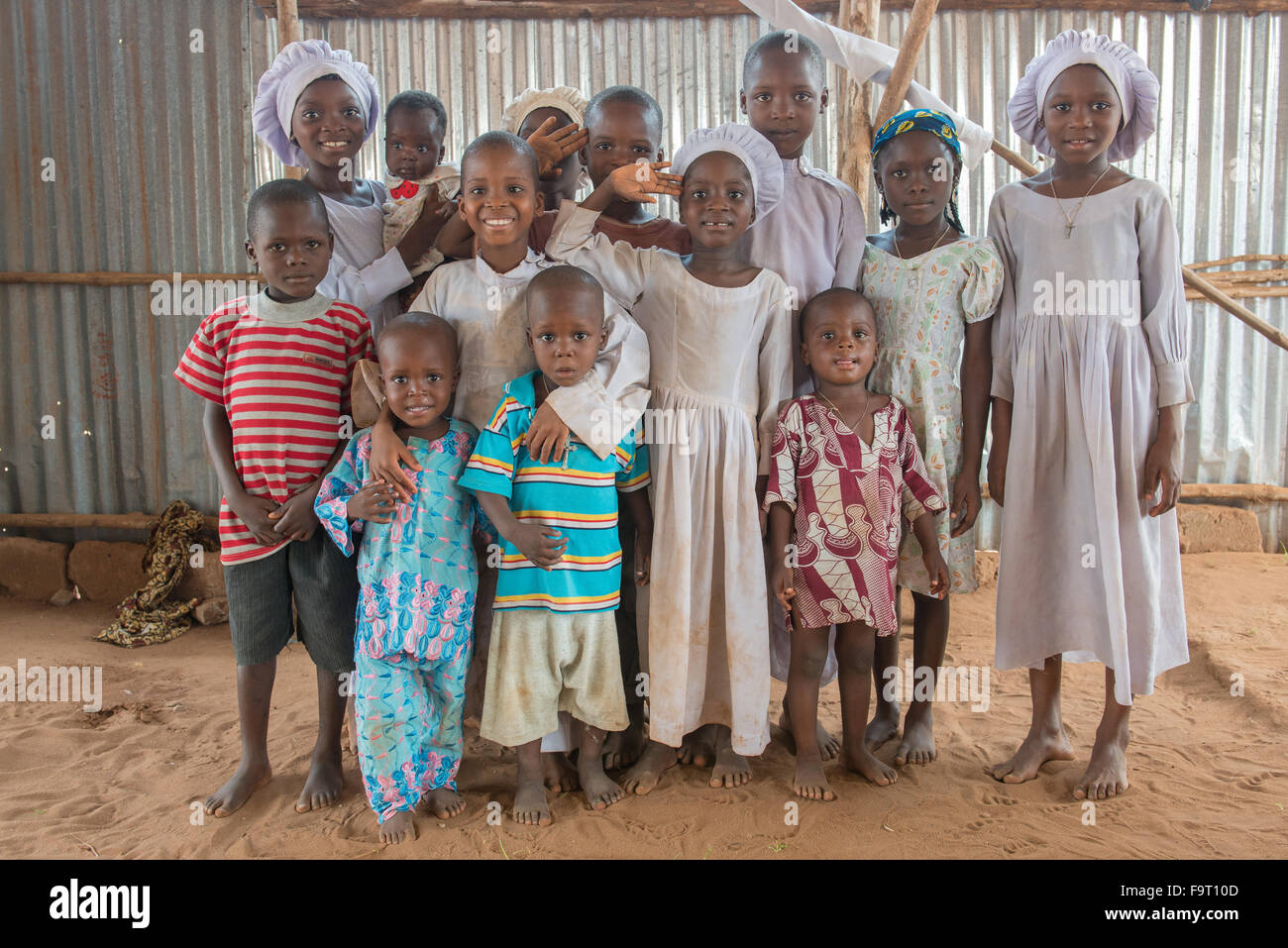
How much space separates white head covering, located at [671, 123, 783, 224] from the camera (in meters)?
2.66

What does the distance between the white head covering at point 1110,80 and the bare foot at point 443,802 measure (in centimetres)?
283

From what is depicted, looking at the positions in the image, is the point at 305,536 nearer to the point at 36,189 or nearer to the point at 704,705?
the point at 704,705

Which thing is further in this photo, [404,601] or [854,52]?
[854,52]

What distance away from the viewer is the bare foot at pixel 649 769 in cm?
277

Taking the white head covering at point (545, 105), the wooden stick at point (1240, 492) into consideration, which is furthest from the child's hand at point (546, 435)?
the wooden stick at point (1240, 492)

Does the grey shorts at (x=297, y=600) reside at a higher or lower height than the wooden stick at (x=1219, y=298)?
lower

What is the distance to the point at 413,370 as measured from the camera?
95.0 inches

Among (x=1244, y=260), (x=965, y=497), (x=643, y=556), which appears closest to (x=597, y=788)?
(x=643, y=556)

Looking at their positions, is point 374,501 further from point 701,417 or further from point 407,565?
point 701,417

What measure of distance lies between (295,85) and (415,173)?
0.49 metres

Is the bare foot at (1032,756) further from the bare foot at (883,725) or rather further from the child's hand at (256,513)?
the child's hand at (256,513)

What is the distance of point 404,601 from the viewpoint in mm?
2451

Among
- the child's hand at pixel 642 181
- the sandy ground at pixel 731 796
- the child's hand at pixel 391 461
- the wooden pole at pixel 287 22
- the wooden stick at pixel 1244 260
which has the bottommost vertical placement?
the sandy ground at pixel 731 796

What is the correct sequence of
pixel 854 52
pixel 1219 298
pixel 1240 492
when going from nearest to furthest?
pixel 854 52 → pixel 1219 298 → pixel 1240 492
